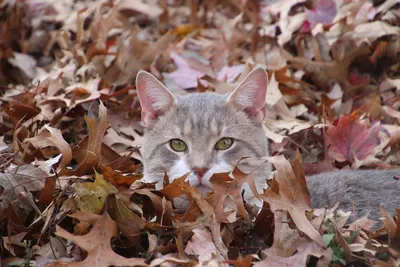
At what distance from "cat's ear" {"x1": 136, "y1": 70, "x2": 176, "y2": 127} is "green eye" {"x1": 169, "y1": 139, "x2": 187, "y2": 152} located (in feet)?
0.92

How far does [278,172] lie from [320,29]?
281 cm

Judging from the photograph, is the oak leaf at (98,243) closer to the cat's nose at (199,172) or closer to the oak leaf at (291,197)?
the cat's nose at (199,172)

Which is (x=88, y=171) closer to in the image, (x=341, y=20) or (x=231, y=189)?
(x=231, y=189)

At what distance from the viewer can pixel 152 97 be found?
418 centimetres

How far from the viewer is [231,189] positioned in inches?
133

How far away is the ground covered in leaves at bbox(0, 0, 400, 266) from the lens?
3.18 m

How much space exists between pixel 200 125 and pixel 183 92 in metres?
1.58

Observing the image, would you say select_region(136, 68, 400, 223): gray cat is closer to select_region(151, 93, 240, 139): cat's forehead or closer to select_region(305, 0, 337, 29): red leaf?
select_region(151, 93, 240, 139): cat's forehead

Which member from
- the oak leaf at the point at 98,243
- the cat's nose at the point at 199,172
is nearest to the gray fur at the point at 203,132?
the cat's nose at the point at 199,172

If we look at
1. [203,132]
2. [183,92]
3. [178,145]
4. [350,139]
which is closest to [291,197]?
[203,132]

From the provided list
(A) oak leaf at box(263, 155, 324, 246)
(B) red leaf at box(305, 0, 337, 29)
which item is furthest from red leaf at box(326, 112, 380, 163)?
(B) red leaf at box(305, 0, 337, 29)

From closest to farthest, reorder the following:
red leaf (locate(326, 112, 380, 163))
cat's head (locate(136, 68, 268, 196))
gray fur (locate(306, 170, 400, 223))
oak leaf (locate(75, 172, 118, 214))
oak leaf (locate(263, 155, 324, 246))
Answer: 1. oak leaf (locate(263, 155, 324, 246))
2. oak leaf (locate(75, 172, 118, 214))
3. gray fur (locate(306, 170, 400, 223))
4. cat's head (locate(136, 68, 268, 196))
5. red leaf (locate(326, 112, 380, 163))

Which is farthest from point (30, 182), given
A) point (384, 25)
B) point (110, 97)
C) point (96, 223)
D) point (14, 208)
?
point (384, 25)

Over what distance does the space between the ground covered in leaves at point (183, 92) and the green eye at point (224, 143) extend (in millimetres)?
419
